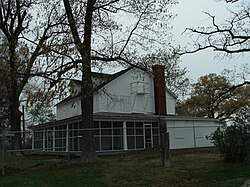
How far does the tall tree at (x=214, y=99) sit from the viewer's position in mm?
47375

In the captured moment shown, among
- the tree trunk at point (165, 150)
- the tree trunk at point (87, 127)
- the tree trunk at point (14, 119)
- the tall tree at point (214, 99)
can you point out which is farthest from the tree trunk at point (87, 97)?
the tall tree at point (214, 99)

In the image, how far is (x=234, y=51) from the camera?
19.6 metres

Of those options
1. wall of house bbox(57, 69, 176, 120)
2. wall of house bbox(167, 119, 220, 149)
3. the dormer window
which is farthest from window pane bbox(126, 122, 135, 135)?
the dormer window

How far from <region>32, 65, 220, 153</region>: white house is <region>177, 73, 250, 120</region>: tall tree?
11356 millimetres

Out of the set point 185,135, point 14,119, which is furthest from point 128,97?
point 14,119

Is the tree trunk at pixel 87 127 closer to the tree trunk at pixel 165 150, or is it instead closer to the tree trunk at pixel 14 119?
the tree trunk at pixel 165 150

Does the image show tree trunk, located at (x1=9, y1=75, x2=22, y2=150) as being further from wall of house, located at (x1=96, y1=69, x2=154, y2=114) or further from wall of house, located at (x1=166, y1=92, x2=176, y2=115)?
wall of house, located at (x1=166, y1=92, x2=176, y2=115)

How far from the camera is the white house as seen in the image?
28.0 m

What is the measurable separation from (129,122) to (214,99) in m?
21.1

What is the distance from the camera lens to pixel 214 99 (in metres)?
47.5

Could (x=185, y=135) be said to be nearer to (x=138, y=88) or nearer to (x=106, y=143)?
(x=138, y=88)

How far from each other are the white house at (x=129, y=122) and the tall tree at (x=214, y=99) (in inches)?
447

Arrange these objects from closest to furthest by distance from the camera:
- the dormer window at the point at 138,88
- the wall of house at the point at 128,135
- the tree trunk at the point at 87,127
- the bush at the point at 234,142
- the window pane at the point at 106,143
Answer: the bush at the point at 234,142 → the tree trunk at the point at 87,127 → the window pane at the point at 106,143 → the wall of house at the point at 128,135 → the dormer window at the point at 138,88

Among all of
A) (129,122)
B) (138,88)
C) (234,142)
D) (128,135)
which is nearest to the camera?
(234,142)
